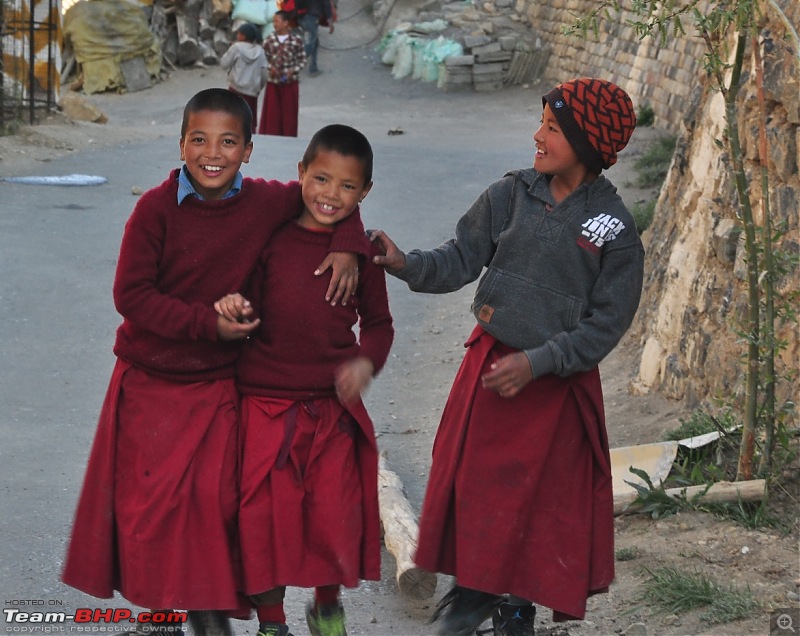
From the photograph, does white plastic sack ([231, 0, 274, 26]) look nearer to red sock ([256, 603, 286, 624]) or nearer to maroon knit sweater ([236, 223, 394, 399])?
maroon knit sweater ([236, 223, 394, 399])

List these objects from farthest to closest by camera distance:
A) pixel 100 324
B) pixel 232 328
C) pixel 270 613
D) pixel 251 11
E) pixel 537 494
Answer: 1. pixel 251 11
2. pixel 100 324
3. pixel 537 494
4. pixel 270 613
5. pixel 232 328

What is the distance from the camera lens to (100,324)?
7.14 m

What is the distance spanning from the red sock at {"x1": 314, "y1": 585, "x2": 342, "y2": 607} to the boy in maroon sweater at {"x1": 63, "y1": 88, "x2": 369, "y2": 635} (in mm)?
209

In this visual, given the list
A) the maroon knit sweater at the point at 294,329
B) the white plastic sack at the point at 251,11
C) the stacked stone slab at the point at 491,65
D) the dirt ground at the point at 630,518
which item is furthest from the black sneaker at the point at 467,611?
the white plastic sack at the point at 251,11

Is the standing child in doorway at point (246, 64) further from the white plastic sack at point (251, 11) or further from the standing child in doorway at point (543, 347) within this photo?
the standing child in doorway at point (543, 347)

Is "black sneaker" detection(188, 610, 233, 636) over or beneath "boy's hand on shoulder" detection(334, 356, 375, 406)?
beneath

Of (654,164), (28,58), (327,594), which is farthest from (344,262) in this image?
(28,58)

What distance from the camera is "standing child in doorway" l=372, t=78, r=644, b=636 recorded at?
3.22 meters

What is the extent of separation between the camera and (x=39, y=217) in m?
9.30

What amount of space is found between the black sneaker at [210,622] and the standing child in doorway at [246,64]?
1052 centimetres

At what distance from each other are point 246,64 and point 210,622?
10804 millimetres

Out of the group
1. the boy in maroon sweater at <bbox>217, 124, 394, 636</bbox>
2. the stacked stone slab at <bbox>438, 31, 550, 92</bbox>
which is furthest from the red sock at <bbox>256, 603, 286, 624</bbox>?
the stacked stone slab at <bbox>438, 31, 550, 92</bbox>

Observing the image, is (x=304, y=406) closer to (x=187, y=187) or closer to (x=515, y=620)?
(x=187, y=187)

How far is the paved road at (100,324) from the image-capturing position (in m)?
4.27
